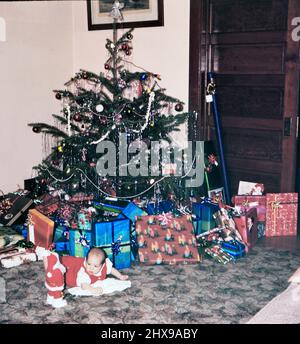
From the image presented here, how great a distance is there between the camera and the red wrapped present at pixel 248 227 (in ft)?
10.6

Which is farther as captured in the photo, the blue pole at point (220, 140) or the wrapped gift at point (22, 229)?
the blue pole at point (220, 140)

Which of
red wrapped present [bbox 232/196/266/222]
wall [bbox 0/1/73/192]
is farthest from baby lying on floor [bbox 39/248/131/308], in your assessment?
wall [bbox 0/1/73/192]

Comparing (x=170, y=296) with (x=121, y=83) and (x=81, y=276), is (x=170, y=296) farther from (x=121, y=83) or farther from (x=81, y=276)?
(x=121, y=83)

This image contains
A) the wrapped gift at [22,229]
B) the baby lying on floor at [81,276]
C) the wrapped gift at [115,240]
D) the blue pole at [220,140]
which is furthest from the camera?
the blue pole at [220,140]

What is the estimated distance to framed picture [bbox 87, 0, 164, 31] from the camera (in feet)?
12.7

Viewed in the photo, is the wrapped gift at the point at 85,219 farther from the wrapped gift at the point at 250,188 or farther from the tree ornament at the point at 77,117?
the wrapped gift at the point at 250,188

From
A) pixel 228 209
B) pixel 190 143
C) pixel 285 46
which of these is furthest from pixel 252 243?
pixel 285 46

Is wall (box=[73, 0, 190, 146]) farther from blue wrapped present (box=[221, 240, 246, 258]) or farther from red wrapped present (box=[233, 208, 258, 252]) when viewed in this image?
blue wrapped present (box=[221, 240, 246, 258])

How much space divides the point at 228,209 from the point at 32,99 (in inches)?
73.6

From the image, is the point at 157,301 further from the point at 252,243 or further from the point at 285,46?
the point at 285,46

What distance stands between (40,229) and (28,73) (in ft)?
4.83

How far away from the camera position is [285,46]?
350 centimetres

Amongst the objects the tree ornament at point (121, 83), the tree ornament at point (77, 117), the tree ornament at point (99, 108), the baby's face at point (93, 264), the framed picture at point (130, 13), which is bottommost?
the baby's face at point (93, 264)

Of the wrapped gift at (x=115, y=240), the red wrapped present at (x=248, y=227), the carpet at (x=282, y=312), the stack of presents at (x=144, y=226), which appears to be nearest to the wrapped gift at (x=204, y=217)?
the stack of presents at (x=144, y=226)
